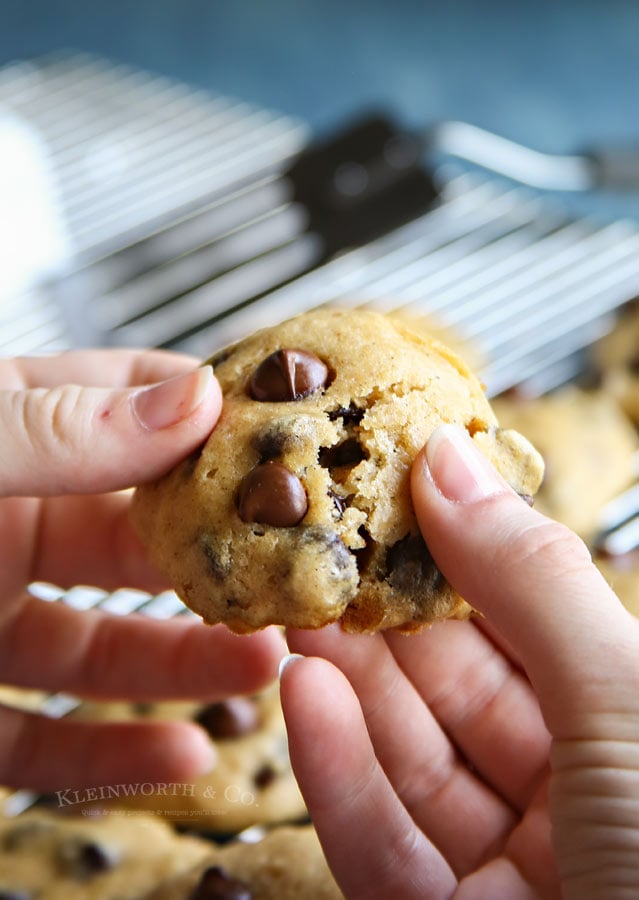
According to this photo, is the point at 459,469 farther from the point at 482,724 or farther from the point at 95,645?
the point at 95,645

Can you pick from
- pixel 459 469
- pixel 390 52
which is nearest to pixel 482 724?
pixel 459 469

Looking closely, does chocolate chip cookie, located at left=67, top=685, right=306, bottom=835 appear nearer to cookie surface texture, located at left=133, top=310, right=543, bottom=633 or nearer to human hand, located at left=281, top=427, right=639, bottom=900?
human hand, located at left=281, top=427, right=639, bottom=900

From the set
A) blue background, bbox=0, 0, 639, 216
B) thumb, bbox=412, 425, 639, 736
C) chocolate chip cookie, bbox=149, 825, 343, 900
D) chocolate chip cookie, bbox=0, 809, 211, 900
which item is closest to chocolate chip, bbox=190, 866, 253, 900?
chocolate chip cookie, bbox=149, 825, 343, 900

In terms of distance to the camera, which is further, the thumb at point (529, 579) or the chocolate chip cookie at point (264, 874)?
the chocolate chip cookie at point (264, 874)

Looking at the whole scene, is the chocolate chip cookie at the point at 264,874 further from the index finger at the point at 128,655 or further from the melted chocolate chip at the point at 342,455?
the melted chocolate chip at the point at 342,455

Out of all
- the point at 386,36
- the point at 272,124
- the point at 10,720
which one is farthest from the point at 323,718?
the point at 386,36

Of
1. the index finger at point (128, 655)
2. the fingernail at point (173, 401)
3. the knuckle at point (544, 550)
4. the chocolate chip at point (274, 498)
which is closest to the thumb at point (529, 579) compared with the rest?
the knuckle at point (544, 550)
